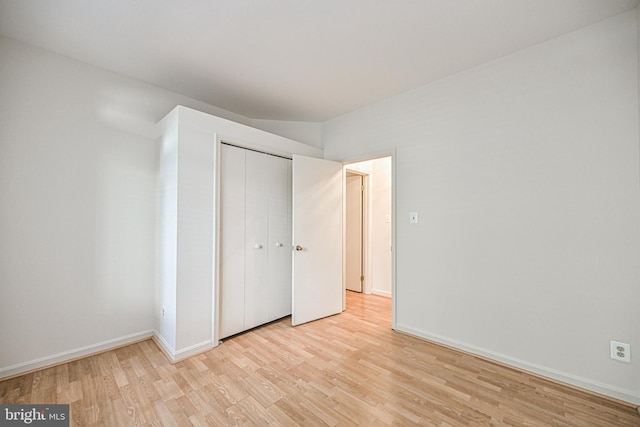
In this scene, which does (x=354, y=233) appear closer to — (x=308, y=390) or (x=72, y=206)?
(x=308, y=390)

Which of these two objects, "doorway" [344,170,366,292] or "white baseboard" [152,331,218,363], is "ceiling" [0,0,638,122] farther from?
"white baseboard" [152,331,218,363]

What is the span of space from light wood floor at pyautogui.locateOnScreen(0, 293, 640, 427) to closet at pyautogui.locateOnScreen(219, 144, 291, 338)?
1.39ft

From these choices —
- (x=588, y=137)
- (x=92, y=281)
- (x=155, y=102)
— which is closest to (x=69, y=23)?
(x=155, y=102)

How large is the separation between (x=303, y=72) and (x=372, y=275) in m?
3.17

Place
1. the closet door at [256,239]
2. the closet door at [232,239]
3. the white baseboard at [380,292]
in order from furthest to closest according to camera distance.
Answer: the white baseboard at [380,292]
the closet door at [256,239]
the closet door at [232,239]

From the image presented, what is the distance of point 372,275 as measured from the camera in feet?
14.0

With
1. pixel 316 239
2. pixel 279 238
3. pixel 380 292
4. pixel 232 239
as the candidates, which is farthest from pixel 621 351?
pixel 232 239

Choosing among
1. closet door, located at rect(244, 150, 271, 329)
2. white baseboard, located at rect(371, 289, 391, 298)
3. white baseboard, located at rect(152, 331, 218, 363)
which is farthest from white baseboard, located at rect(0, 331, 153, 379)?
white baseboard, located at rect(371, 289, 391, 298)

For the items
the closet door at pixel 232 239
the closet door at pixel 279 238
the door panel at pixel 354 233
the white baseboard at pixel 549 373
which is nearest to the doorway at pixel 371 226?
the door panel at pixel 354 233

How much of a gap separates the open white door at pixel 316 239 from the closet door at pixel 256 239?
12.9 inches

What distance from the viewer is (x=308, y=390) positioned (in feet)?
5.88

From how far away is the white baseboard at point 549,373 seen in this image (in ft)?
5.56

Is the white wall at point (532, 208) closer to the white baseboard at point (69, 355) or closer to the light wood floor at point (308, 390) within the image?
the light wood floor at point (308, 390)

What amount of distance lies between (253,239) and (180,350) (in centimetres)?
117
